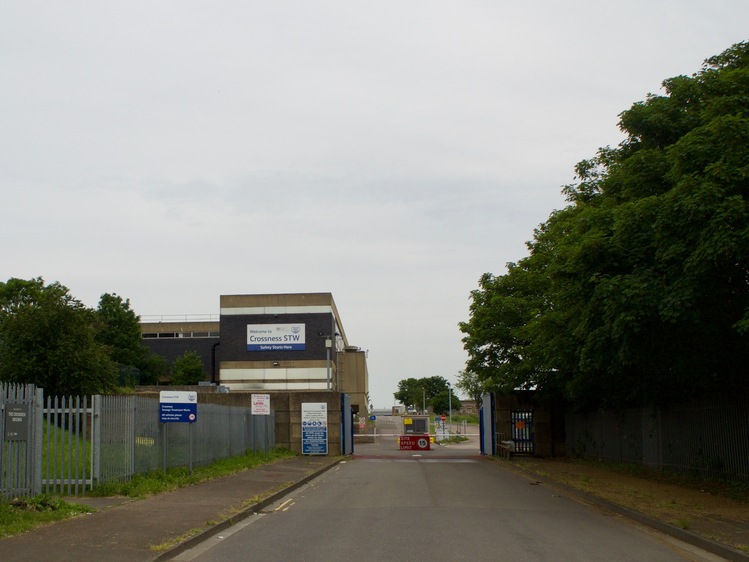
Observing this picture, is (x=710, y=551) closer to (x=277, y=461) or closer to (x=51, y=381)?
(x=277, y=461)

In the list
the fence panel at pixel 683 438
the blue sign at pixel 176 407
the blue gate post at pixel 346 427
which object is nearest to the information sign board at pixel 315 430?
the blue gate post at pixel 346 427

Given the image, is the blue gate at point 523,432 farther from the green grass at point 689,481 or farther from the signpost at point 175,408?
the signpost at point 175,408

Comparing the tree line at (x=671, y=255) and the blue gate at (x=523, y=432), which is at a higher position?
the tree line at (x=671, y=255)

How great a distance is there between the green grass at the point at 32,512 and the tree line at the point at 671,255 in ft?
35.4

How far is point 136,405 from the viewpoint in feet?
62.5

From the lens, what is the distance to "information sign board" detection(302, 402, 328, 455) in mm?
36844

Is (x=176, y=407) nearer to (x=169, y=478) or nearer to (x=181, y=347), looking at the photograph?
(x=169, y=478)

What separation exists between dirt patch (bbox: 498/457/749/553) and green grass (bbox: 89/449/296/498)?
9350 millimetres

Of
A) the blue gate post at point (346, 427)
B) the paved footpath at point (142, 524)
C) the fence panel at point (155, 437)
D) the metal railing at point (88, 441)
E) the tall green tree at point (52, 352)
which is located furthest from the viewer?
the blue gate post at point (346, 427)

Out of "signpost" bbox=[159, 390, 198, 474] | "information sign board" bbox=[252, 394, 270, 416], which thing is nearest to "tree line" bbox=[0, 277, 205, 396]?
"information sign board" bbox=[252, 394, 270, 416]

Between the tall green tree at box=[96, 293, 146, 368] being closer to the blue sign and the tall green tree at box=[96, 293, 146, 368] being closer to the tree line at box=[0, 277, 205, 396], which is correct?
the tree line at box=[0, 277, 205, 396]

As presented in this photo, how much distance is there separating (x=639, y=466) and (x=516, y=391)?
34.4ft

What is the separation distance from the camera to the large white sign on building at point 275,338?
257ft

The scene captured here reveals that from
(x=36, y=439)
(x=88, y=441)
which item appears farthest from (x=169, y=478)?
(x=36, y=439)
